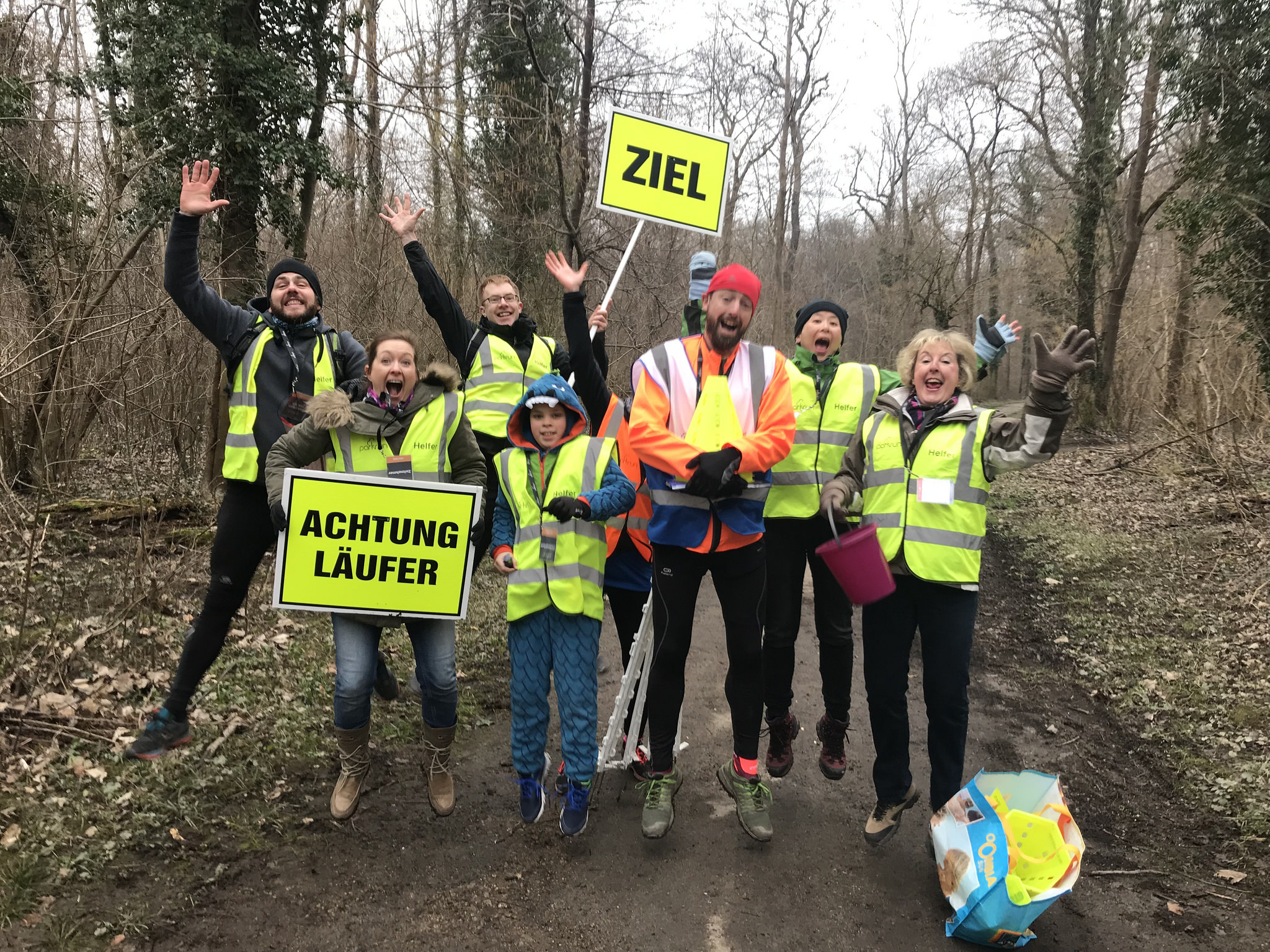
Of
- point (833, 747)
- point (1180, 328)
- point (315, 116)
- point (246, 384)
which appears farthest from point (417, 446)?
point (1180, 328)

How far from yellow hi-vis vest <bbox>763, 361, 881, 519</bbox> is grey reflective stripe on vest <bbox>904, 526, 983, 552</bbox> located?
2.33 feet

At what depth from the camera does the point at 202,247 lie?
10.4m

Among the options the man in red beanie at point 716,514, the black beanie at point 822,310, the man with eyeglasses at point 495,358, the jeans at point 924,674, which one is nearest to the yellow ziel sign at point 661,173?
the man with eyeglasses at point 495,358

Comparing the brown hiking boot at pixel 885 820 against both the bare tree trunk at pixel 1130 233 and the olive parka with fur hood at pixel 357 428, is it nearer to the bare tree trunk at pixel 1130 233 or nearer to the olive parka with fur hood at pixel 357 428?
the olive parka with fur hood at pixel 357 428

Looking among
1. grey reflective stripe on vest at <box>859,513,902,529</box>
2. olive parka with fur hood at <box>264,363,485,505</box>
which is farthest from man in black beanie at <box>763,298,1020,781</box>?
olive parka with fur hood at <box>264,363,485,505</box>

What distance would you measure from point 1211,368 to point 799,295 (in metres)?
27.3

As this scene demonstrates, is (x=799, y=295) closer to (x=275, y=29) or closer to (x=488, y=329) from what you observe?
(x=275, y=29)

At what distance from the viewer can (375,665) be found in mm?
3883

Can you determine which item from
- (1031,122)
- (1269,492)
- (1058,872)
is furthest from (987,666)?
(1031,122)

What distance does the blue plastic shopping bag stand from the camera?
10.2ft

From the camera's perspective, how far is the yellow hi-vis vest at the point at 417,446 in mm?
3873

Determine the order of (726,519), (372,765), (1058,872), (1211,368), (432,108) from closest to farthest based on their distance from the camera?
1. (1058,872)
2. (726,519)
3. (372,765)
4. (432,108)
5. (1211,368)

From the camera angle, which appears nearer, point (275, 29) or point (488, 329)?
point (488, 329)

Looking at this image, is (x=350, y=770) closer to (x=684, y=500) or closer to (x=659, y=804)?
(x=659, y=804)
